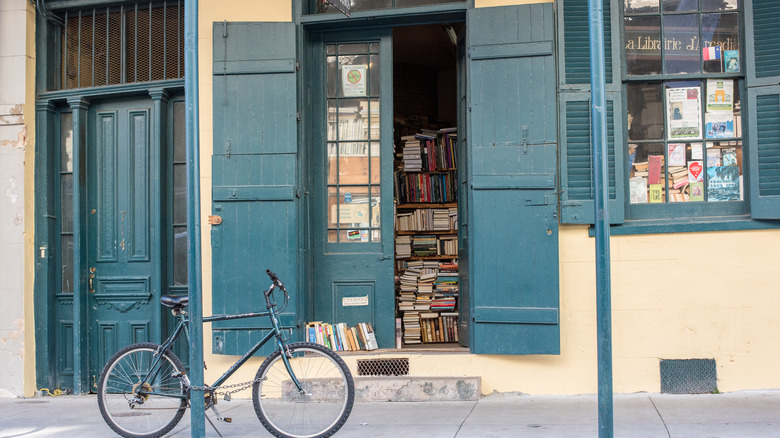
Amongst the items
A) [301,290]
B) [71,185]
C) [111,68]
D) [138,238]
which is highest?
[111,68]

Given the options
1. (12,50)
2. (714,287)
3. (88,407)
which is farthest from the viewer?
(12,50)

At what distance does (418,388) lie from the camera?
6.13 metres

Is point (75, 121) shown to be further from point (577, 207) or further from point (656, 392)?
point (656, 392)

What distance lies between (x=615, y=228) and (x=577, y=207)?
1.21 ft

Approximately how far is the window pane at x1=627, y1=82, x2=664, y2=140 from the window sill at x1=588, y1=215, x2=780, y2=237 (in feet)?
2.50

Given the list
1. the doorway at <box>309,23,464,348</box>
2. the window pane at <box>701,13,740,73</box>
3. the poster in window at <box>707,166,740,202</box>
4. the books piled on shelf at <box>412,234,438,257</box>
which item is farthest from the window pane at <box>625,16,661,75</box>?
the books piled on shelf at <box>412,234,438,257</box>

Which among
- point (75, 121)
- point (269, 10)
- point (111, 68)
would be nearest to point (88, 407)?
point (75, 121)

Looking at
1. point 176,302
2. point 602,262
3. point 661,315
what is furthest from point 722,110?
point 176,302

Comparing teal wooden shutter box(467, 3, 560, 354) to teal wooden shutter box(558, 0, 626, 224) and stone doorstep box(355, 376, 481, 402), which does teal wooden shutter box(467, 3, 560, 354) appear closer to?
teal wooden shutter box(558, 0, 626, 224)

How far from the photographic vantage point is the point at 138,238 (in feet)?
22.9

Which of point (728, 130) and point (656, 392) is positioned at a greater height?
point (728, 130)

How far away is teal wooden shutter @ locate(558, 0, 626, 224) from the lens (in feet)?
19.7

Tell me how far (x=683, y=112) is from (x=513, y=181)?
1606mm

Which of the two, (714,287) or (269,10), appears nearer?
(714,287)
